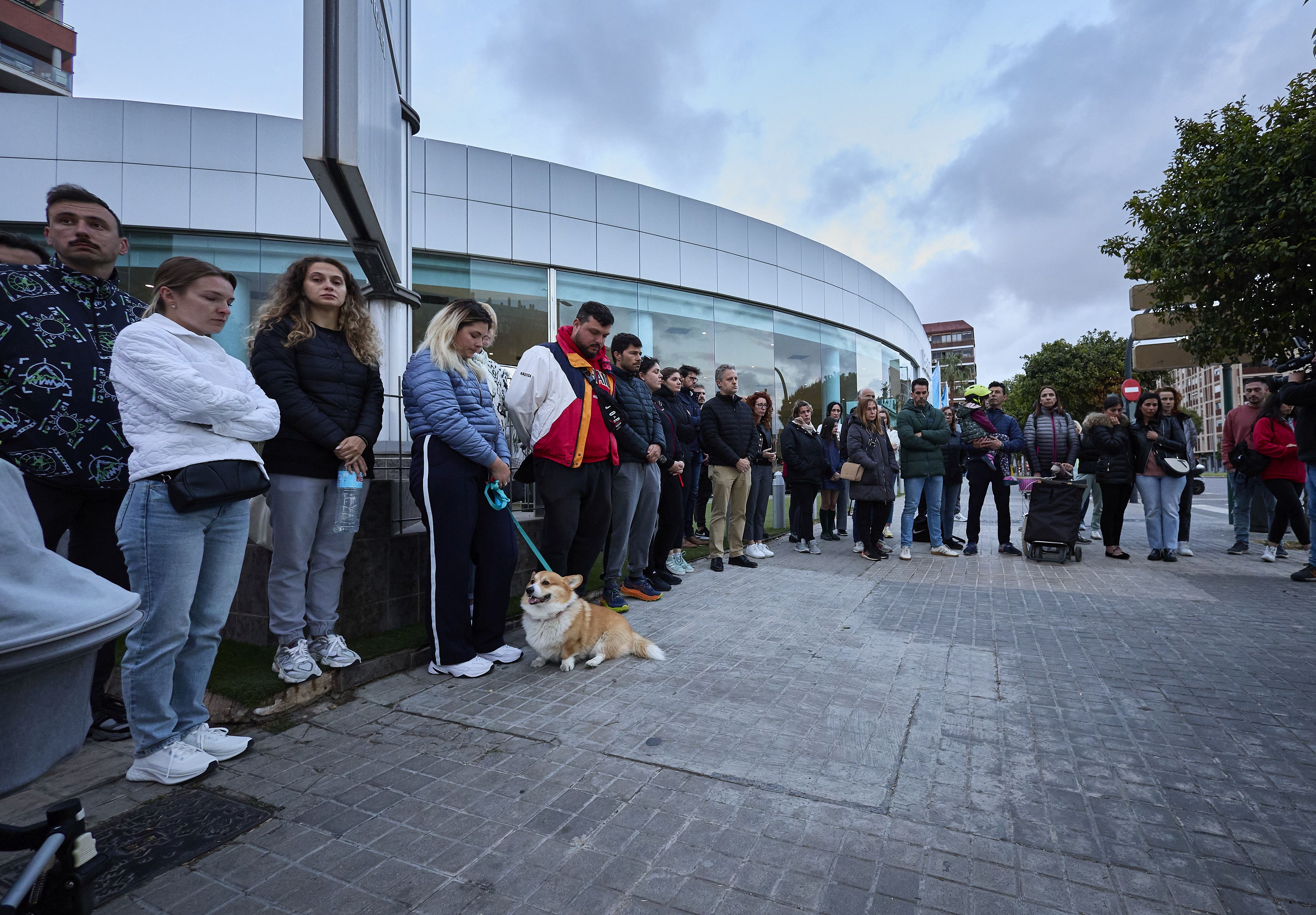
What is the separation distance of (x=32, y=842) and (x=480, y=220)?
1616 cm

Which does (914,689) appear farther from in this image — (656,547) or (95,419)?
(95,419)

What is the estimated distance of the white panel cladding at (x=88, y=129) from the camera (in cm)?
1391

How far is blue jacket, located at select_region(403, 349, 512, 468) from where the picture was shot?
373cm

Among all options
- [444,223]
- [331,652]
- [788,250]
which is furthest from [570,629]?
[788,250]

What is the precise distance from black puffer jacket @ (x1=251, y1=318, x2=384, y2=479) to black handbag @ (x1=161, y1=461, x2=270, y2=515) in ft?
2.19

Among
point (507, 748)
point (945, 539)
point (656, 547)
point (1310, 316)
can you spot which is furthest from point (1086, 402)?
point (507, 748)

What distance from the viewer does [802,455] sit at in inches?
357

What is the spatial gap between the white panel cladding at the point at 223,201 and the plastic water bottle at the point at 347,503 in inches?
565

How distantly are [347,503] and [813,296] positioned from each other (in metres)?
20.3

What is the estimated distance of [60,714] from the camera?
140 cm

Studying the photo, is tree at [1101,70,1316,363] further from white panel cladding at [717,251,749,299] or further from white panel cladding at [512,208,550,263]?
white panel cladding at [512,208,550,263]

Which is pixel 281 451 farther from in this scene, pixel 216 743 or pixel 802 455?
pixel 802 455

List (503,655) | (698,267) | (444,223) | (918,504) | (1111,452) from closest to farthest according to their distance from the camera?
(503,655), (1111,452), (918,504), (444,223), (698,267)

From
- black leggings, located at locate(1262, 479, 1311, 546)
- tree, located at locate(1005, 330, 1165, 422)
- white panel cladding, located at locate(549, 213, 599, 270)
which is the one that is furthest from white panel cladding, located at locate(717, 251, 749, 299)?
tree, located at locate(1005, 330, 1165, 422)
